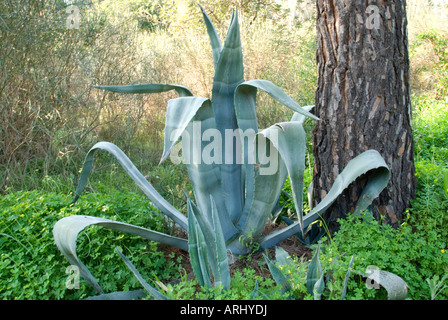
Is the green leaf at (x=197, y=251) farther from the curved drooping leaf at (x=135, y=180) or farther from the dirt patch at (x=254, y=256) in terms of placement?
the curved drooping leaf at (x=135, y=180)

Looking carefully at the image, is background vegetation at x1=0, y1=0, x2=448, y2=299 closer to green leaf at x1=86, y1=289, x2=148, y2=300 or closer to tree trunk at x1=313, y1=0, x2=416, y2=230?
green leaf at x1=86, y1=289, x2=148, y2=300

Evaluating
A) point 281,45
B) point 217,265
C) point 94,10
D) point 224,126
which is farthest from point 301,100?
point 217,265

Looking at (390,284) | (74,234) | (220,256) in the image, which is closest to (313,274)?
(390,284)

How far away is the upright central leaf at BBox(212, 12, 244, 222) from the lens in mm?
2080

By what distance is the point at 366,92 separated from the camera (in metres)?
2.21

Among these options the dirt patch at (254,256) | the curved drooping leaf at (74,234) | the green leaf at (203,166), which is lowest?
Result: the dirt patch at (254,256)

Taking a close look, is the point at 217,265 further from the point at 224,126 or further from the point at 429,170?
the point at 429,170

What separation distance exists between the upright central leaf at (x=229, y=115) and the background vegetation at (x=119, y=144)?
1.50 feet

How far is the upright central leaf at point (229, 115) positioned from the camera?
6.82 feet

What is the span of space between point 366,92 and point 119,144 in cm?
372

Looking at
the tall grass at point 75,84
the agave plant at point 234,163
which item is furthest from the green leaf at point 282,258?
the tall grass at point 75,84

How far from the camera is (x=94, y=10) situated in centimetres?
462

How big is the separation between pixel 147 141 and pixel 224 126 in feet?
12.8
